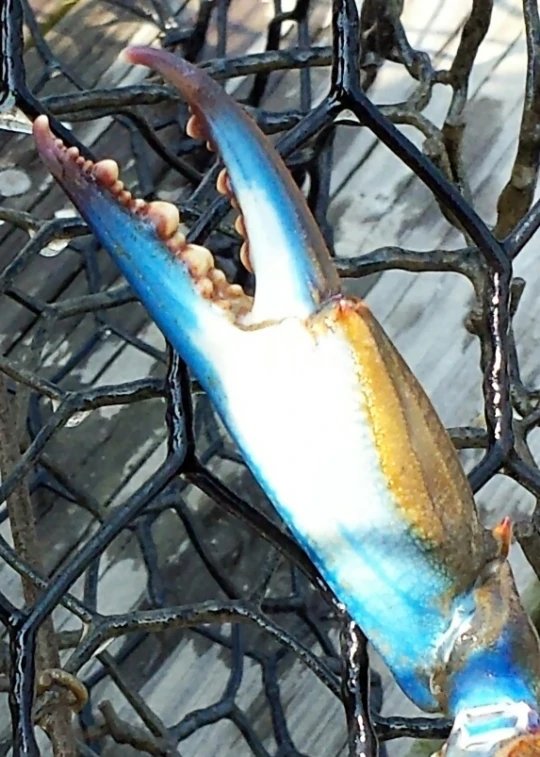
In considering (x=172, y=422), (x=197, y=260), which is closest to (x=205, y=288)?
(x=197, y=260)

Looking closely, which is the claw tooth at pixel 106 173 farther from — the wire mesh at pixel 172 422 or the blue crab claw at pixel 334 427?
the wire mesh at pixel 172 422

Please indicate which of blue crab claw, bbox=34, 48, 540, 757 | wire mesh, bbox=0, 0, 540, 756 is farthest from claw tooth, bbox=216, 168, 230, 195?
wire mesh, bbox=0, 0, 540, 756

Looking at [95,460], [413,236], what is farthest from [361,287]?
[95,460]

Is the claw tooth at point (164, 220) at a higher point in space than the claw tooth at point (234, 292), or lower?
higher

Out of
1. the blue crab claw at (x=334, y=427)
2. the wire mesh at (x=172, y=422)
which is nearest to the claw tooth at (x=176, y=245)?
the blue crab claw at (x=334, y=427)

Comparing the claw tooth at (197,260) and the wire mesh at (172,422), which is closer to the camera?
the claw tooth at (197,260)

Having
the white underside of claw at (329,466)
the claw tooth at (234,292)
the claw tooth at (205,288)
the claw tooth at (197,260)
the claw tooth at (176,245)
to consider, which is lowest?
the white underside of claw at (329,466)

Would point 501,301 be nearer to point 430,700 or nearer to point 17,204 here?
point 430,700
